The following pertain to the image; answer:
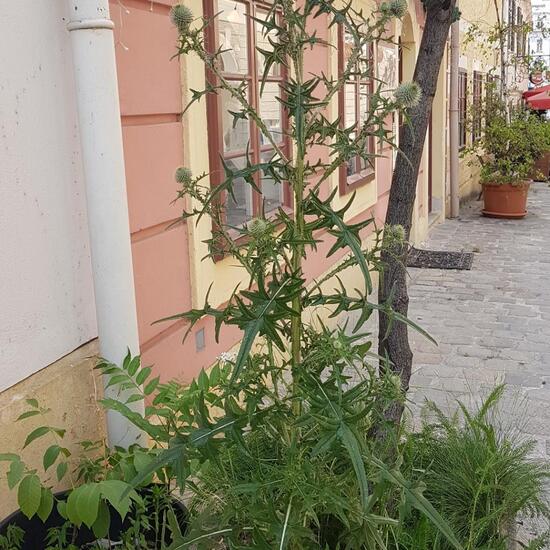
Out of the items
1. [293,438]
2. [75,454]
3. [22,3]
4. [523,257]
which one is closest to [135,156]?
[22,3]

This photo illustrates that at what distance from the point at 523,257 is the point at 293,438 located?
816 cm

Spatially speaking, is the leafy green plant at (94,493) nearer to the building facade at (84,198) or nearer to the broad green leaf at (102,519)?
the broad green leaf at (102,519)

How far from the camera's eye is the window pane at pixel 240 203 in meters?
4.74

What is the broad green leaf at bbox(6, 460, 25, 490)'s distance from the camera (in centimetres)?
211

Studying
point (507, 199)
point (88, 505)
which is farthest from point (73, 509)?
point (507, 199)

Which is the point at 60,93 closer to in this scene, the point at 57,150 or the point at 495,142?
the point at 57,150

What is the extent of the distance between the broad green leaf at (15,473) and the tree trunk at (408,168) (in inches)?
59.0

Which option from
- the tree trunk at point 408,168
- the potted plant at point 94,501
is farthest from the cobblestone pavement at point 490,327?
the potted plant at point 94,501

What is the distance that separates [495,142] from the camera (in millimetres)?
13016

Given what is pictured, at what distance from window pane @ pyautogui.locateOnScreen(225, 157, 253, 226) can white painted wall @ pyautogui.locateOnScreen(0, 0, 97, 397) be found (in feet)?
6.05

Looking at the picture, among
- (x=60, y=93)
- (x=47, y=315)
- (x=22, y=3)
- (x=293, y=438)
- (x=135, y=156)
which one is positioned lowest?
(x=293, y=438)

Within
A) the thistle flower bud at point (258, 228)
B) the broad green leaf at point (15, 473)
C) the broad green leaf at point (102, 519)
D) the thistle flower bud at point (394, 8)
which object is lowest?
the broad green leaf at point (102, 519)

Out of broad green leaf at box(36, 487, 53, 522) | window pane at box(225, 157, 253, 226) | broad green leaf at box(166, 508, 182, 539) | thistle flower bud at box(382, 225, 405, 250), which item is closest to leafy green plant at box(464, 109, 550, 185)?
window pane at box(225, 157, 253, 226)

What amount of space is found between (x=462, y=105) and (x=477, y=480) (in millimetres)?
12363
